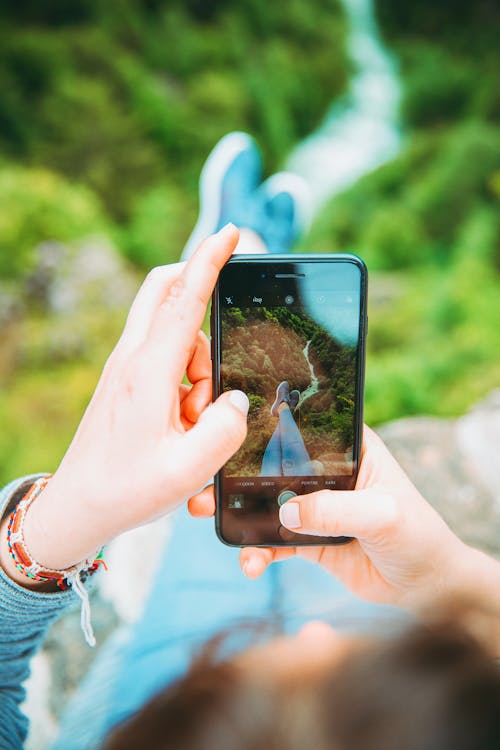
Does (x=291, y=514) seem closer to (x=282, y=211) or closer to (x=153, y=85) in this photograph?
(x=282, y=211)

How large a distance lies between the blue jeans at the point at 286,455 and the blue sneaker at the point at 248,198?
2.85ft

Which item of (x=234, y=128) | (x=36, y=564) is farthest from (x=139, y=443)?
(x=234, y=128)

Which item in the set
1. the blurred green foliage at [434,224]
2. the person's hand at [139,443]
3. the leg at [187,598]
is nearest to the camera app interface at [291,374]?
the person's hand at [139,443]

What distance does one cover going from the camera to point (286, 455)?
26.2 inches

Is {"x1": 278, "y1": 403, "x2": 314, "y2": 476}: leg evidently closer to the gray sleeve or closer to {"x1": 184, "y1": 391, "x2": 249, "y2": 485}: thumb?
{"x1": 184, "y1": 391, "x2": 249, "y2": 485}: thumb

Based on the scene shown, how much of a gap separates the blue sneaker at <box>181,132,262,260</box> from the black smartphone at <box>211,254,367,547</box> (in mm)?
800

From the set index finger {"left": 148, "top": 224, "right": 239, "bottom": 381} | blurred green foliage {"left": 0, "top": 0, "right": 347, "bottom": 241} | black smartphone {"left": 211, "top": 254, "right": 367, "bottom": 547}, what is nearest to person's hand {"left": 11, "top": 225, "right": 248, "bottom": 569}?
index finger {"left": 148, "top": 224, "right": 239, "bottom": 381}

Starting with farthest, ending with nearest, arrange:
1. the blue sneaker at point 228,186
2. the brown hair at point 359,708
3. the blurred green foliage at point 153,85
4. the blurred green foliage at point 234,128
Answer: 1. the blurred green foliage at point 153,85
2. the blurred green foliage at point 234,128
3. the blue sneaker at point 228,186
4. the brown hair at point 359,708

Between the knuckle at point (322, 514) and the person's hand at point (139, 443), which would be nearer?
the person's hand at point (139, 443)

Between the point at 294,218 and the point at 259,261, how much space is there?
3.20 feet

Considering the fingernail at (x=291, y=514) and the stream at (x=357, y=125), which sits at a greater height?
the stream at (x=357, y=125)

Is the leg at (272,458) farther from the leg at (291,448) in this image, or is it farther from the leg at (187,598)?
the leg at (187,598)

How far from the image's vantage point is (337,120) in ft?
6.04

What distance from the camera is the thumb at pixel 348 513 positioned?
0.57m
